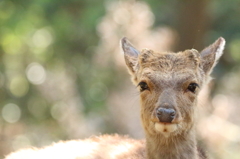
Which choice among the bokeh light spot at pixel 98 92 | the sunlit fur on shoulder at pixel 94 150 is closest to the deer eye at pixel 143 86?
the sunlit fur on shoulder at pixel 94 150

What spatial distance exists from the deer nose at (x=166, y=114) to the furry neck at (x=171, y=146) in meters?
0.52

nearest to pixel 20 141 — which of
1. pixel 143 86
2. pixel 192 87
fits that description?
pixel 143 86

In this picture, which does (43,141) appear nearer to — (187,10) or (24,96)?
(24,96)

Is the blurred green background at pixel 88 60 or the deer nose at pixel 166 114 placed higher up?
the blurred green background at pixel 88 60

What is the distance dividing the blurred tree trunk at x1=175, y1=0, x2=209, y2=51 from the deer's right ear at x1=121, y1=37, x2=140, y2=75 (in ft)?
20.9

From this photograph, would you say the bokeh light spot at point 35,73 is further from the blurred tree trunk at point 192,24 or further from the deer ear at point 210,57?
the deer ear at point 210,57

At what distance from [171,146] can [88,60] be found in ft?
31.9

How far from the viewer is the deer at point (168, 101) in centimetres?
748

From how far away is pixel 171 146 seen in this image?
7.82m

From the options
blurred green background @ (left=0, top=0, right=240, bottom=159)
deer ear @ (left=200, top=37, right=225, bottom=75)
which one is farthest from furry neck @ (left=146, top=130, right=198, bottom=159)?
blurred green background @ (left=0, top=0, right=240, bottom=159)

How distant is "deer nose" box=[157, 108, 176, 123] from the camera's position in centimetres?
729

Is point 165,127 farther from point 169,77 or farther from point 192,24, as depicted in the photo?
point 192,24

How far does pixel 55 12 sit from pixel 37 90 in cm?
289

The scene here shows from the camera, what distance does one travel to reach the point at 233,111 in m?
19.7
